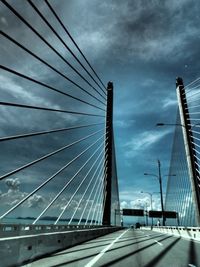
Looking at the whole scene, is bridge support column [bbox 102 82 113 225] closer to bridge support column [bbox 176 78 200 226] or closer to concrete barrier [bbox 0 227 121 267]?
bridge support column [bbox 176 78 200 226]

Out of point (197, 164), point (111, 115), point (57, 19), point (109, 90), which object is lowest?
point (197, 164)

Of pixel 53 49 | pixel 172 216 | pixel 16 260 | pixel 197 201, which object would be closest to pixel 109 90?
pixel 197 201

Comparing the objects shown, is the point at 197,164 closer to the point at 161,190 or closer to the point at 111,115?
the point at 111,115

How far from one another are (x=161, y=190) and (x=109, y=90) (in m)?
29.2

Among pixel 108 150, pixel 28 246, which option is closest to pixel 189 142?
pixel 108 150

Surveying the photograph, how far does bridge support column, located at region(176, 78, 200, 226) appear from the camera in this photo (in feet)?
76.2

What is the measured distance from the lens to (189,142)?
1005 inches

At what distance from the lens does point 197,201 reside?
2291 centimetres

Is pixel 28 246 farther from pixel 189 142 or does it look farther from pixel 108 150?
pixel 108 150

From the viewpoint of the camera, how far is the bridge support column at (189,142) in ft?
76.2

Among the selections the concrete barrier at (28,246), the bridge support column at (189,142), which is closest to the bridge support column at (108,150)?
the bridge support column at (189,142)

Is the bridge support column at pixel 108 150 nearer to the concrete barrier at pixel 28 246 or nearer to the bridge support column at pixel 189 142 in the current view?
the bridge support column at pixel 189 142

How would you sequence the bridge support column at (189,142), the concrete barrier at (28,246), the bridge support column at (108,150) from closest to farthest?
the concrete barrier at (28,246), the bridge support column at (189,142), the bridge support column at (108,150)

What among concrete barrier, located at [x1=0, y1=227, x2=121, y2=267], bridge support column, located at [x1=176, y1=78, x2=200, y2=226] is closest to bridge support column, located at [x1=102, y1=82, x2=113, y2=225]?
bridge support column, located at [x1=176, y1=78, x2=200, y2=226]
